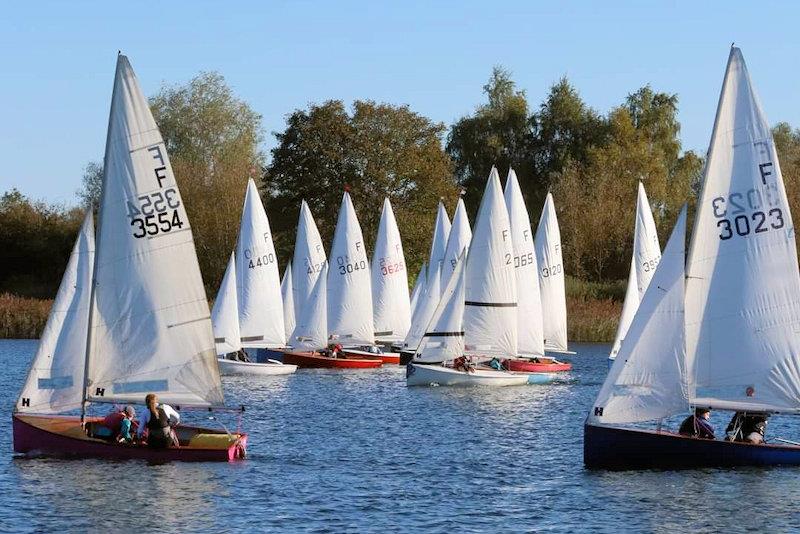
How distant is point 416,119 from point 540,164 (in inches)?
583

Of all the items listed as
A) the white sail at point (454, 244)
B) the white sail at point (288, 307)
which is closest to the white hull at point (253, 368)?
the white sail at point (288, 307)

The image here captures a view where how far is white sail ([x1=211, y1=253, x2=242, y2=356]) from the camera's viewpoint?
5766cm

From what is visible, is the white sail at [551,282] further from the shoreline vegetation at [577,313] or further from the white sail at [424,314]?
the shoreline vegetation at [577,313]

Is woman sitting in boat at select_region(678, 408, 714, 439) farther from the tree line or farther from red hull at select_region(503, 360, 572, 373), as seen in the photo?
the tree line

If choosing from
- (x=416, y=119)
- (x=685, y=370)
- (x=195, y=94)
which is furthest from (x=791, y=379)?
(x=195, y=94)

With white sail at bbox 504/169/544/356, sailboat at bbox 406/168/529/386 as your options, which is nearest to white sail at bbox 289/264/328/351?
white sail at bbox 504/169/544/356

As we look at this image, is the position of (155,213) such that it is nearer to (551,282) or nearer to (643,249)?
(643,249)

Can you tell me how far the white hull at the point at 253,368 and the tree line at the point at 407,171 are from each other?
104ft

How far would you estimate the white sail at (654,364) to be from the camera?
31.6 m

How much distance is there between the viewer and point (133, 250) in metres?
32.4

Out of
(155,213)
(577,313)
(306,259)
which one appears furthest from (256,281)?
(155,213)

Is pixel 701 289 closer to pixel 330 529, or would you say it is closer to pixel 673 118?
pixel 330 529

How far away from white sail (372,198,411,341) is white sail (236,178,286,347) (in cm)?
890

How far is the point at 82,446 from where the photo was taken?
32.3 metres
